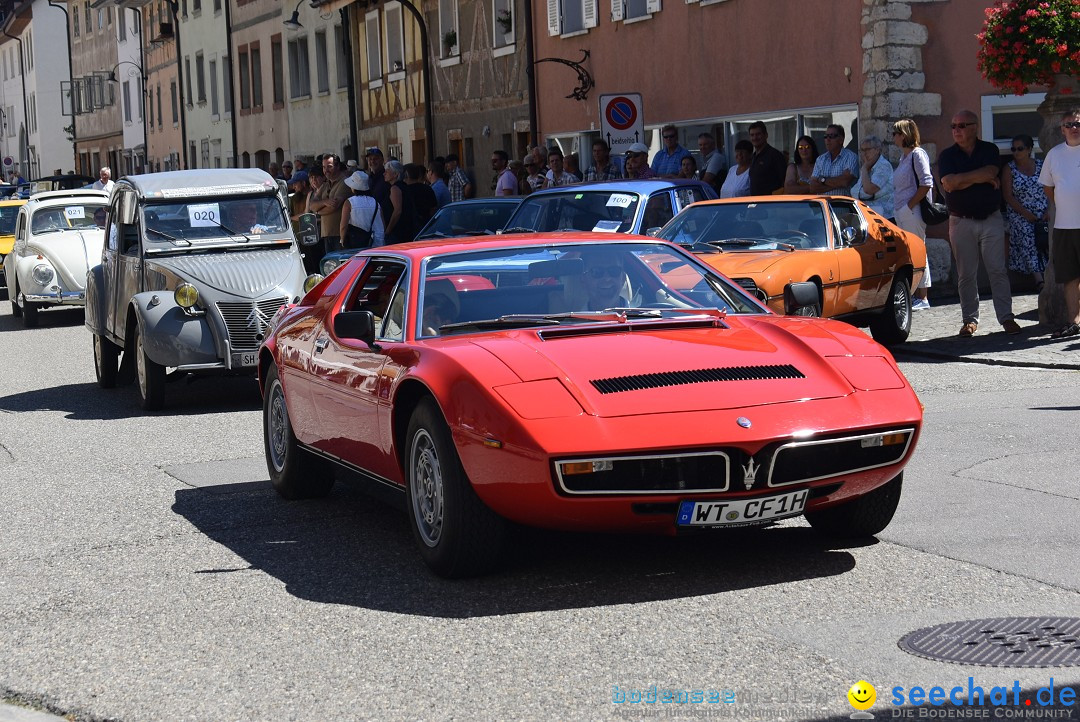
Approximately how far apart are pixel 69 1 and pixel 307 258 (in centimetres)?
6580

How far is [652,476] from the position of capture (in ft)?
19.5

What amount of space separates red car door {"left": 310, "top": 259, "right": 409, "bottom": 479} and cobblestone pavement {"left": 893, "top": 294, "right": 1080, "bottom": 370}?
7.14 meters

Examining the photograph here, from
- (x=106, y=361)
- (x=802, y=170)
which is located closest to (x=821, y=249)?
(x=802, y=170)

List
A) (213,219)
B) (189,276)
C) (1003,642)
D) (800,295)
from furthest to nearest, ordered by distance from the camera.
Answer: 1. (213,219)
2. (189,276)
3. (800,295)
4. (1003,642)

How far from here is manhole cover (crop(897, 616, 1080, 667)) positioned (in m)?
5.00

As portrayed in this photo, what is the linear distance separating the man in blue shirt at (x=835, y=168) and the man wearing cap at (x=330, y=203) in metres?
6.09

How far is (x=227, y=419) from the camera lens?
502 inches

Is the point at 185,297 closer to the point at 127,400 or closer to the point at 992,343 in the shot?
the point at 127,400

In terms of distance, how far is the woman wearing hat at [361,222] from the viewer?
19.7 m

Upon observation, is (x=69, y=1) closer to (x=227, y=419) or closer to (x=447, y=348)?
(x=227, y=419)

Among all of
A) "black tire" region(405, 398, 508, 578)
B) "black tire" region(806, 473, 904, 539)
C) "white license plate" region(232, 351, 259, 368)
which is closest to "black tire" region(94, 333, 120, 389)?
"white license plate" region(232, 351, 259, 368)

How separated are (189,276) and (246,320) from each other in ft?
2.49

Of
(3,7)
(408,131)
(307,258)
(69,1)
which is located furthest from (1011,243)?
(3,7)

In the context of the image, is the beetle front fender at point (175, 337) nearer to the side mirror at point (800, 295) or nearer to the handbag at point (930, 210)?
the side mirror at point (800, 295)
